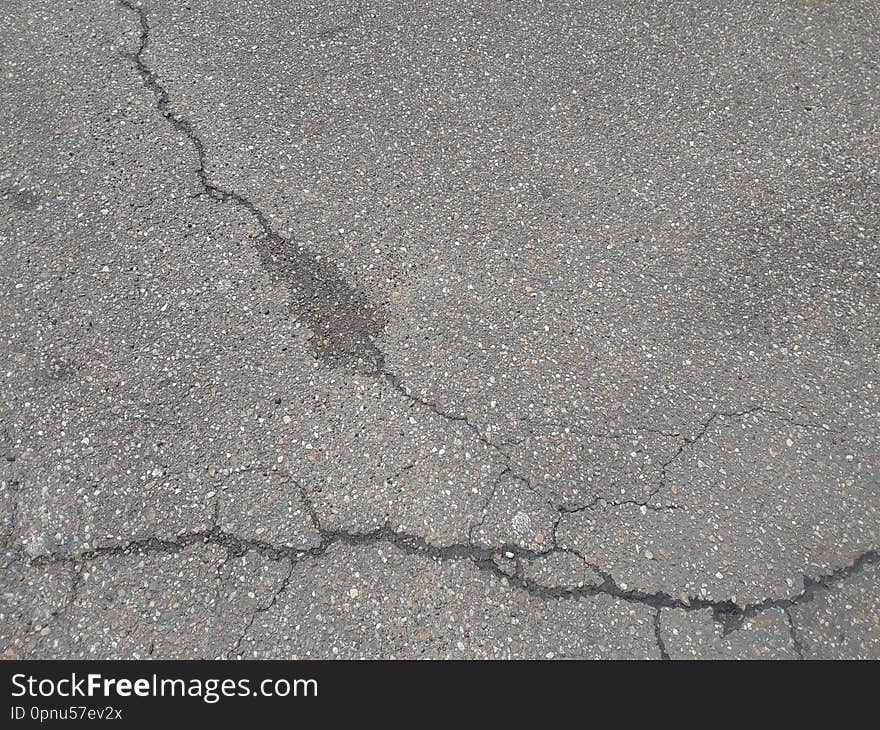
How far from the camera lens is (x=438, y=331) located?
10.3ft

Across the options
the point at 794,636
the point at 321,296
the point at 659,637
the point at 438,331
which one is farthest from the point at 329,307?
the point at 794,636

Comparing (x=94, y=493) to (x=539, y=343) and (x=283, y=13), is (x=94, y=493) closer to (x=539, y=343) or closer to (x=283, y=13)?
(x=539, y=343)

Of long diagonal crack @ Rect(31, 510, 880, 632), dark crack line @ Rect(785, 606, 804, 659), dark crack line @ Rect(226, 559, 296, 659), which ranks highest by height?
dark crack line @ Rect(785, 606, 804, 659)

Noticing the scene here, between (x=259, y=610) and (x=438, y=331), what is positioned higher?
(x=438, y=331)

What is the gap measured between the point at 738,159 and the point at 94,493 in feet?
10.9

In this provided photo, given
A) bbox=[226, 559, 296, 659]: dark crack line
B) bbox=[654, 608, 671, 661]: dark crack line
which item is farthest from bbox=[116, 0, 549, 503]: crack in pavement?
bbox=[226, 559, 296, 659]: dark crack line

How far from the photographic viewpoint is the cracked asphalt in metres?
2.62

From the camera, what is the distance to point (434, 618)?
8.45 ft

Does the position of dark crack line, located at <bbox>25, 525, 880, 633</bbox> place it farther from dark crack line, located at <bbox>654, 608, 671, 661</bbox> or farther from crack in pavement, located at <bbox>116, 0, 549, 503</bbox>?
crack in pavement, located at <bbox>116, 0, 549, 503</bbox>

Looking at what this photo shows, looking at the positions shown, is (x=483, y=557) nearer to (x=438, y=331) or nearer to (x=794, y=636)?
(x=438, y=331)

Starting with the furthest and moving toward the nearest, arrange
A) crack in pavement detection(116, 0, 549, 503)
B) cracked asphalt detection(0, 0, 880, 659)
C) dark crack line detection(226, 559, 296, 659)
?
crack in pavement detection(116, 0, 549, 503), cracked asphalt detection(0, 0, 880, 659), dark crack line detection(226, 559, 296, 659)

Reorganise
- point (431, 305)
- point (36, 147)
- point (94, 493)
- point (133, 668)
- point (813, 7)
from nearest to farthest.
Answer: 1. point (133, 668)
2. point (94, 493)
3. point (431, 305)
4. point (36, 147)
5. point (813, 7)

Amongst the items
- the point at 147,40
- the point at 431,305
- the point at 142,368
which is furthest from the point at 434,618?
the point at 147,40

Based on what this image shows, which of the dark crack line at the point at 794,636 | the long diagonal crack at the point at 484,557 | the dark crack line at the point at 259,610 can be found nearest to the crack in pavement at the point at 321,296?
the long diagonal crack at the point at 484,557
